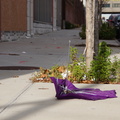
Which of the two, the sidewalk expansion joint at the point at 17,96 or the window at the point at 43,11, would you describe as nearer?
the sidewalk expansion joint at the point at 17,96

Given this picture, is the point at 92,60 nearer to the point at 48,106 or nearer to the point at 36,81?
the point at 36,81

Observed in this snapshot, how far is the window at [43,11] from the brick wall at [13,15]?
378cm

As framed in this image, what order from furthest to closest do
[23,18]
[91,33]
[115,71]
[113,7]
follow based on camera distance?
1. [113,7]
2. [23,18]
3. [91,33]
4. [115,71]

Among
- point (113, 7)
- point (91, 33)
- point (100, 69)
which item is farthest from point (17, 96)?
point (113, 7)

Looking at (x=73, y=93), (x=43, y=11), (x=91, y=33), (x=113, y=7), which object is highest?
(x=113, y=7)

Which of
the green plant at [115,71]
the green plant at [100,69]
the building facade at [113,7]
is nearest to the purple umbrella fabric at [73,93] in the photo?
the green plant at [100,69]

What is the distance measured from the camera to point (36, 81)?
7676 millimetres

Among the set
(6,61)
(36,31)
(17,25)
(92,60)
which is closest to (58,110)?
(92,60)

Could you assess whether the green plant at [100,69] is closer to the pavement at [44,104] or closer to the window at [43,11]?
the pavement at [44,104]

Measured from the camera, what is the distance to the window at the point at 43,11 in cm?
2661

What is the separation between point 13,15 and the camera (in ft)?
66.7

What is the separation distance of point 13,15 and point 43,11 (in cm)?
955

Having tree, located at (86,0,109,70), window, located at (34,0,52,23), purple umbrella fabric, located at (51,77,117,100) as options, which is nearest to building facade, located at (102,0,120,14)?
window, located at (34,0,52,23)

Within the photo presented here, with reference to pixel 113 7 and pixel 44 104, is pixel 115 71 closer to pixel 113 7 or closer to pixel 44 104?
pixel 44 104
